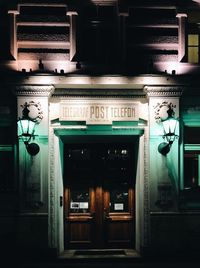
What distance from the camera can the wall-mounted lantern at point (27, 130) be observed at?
11.3m

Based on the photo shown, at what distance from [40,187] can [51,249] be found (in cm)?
166

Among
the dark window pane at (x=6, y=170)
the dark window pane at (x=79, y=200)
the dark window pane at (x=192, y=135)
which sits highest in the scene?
the dark window pane at (x=192, y=135)

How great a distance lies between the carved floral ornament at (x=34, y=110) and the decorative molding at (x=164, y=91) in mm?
2906

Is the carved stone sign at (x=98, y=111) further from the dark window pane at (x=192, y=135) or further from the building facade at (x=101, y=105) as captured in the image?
the dark window pane at (x=192, y=135)

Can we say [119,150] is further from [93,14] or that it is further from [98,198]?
[93,14]

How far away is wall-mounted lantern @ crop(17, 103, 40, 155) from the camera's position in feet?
37.0

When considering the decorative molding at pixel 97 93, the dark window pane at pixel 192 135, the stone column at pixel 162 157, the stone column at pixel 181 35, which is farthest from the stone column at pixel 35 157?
→ the dark window pane at pixel 192 135

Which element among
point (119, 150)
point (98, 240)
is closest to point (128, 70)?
point (119, 150)

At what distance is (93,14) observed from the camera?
12250 mm

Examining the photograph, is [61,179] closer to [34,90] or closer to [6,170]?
[6,170]

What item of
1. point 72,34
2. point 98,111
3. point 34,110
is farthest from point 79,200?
point 72,34

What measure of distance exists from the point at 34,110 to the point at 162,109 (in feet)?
11.3

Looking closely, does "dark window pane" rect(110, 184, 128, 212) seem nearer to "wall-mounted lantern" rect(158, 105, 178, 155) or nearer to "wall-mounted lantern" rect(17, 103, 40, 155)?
"wall-mounted lantern" rect(158, 105, 178, 155)

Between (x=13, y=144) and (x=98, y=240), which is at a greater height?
(x=13, y=144)
